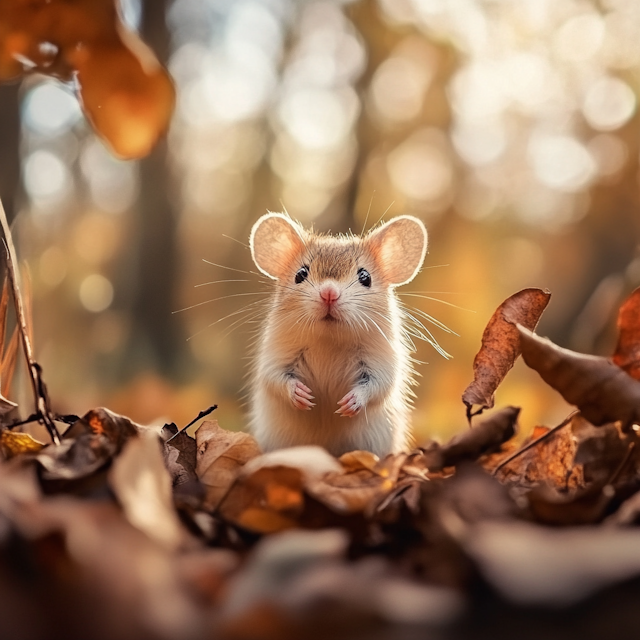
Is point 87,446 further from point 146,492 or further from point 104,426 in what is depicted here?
point 146,492

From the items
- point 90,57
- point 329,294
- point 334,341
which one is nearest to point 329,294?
point 329,294

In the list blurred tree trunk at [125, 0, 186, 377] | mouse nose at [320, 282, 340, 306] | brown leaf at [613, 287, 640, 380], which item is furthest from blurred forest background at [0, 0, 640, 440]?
brown leaf at [613, 287, 640, 380]

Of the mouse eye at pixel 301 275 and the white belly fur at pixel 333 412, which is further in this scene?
the mouse eye at pixel 301 275

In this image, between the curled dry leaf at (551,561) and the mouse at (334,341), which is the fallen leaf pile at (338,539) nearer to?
the curled dry leaf at (551,561)

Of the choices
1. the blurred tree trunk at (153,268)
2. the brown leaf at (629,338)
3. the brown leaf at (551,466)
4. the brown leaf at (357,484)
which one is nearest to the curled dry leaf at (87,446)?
the brown leaf at (357,484)

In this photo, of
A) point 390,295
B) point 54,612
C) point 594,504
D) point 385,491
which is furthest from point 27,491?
point 390,295

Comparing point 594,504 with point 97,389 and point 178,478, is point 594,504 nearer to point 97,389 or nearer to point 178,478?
point 178,478

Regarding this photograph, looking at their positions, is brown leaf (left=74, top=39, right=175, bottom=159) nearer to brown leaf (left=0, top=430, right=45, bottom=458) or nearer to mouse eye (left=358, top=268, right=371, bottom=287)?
mouse eye (left=358, top=268, right=371, bottom=287)
